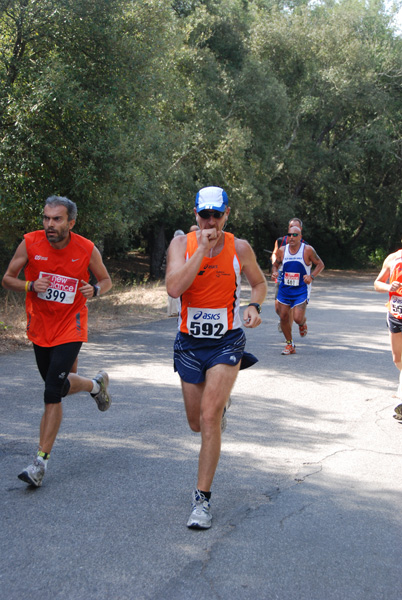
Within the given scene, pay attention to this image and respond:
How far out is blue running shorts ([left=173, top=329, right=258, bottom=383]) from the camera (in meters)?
4.34

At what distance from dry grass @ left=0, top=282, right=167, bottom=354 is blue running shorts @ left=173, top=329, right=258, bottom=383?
6418 mm

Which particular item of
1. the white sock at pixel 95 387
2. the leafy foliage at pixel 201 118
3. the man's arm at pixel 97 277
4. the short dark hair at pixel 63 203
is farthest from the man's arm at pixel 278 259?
the short dark hair at pixel 63 203

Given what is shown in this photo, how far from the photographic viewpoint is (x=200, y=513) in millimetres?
4035

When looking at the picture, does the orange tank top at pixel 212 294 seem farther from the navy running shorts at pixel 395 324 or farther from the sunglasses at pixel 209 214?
the navy running shorts at pixel 395 324

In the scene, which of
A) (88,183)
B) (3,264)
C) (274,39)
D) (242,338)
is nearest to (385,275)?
(242,338)

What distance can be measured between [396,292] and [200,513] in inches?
156

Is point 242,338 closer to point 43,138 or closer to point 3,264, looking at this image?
point 43,138

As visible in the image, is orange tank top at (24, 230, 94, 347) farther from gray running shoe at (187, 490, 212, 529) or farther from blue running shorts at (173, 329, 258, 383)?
gray running shoe at (187, 490, 212, 529)

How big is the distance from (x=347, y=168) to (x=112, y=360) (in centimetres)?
2828

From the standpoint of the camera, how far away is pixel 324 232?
41906mm

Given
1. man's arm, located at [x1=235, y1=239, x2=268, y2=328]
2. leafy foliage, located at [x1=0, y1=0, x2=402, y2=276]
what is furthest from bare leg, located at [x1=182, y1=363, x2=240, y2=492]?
leafy foliage, located at [x1=0, y1=0, x2=402, y2=276]

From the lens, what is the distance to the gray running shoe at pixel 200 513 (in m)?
3.97

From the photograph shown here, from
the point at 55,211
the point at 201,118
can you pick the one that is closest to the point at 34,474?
the point at 55,211

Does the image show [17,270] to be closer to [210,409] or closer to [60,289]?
[60,289]
